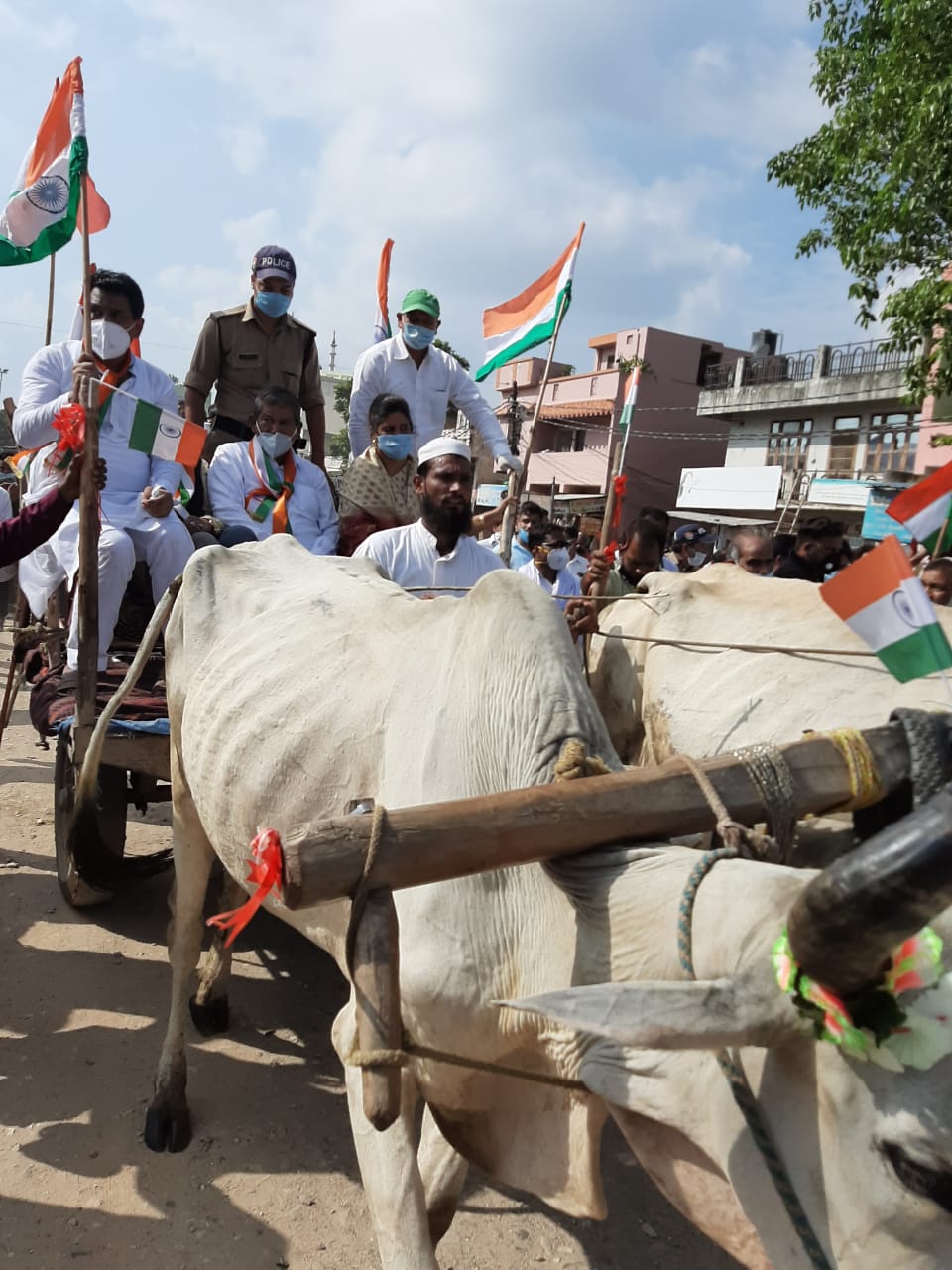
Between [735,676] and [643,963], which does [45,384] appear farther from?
[643,963]

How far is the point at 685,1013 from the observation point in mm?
1265

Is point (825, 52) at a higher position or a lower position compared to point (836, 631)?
higher

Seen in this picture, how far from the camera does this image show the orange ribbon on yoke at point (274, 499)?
16.6 ft

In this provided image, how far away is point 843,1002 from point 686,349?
107ft

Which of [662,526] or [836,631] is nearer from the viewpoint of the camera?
[836,631]

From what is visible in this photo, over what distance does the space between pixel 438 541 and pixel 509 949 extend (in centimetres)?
230

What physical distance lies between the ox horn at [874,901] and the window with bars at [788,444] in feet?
81.6

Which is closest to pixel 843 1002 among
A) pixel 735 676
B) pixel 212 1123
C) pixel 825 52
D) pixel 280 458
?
pixel 735 676

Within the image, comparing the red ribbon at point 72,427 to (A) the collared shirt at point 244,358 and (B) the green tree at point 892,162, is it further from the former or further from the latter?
(B) the green tree at point 892,162

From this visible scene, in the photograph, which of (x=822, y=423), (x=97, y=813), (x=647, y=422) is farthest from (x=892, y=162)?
(x=647, y=422)

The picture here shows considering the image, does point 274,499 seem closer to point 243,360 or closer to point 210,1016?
point 243,360

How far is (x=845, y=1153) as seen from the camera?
4.09ft

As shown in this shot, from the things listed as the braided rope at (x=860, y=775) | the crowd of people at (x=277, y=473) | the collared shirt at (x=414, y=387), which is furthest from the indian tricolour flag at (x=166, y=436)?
the braided rope at (x=860, y=775)

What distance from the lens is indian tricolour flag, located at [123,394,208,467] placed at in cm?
376
